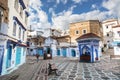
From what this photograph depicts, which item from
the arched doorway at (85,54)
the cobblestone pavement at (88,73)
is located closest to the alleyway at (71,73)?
the cobblestone pavement at (88,73)

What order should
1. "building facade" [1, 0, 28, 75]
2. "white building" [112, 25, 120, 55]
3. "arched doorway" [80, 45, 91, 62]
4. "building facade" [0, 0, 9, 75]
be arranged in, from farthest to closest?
"white building" [112, 25, 120, 55] < "arched doorway" [80, 45, 91, 62] < "building facade" [1, 0, 28, 75] < "building facade" [0, 0, 9, 75]

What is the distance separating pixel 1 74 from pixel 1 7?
184 inches

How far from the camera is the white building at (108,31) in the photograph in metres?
43.6

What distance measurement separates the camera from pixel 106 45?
144 feet

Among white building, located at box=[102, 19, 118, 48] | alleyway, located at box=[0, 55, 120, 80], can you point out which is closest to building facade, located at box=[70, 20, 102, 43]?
white building, located at box=[102, 19, 118, 48]

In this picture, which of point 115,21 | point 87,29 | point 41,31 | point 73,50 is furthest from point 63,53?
point 115,21

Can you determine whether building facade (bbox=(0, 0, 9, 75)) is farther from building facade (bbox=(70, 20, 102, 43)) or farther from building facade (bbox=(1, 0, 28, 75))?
building facade (bbox=(70, 20, 102, 43))

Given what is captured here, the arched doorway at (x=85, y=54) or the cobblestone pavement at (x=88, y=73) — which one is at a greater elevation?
the arched doorway at (x=85, y=54)

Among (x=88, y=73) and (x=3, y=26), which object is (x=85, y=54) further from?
(x=3, y=26)

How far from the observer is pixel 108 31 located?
45.7m

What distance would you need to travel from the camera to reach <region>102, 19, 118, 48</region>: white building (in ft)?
143

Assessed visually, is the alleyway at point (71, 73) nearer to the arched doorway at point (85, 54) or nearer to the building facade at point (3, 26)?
the building facade at point (3, 26)

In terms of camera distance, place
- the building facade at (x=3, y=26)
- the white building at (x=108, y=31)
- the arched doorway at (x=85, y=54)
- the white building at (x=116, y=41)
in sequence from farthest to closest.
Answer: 1. the white building at (x=108, y=31)
2. the white building at (x=116, y=41)
3. the arched doorway at (x=85, y=54)
4. the building facade at (x=3, y=26)

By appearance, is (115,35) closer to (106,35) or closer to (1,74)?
(106,35)
